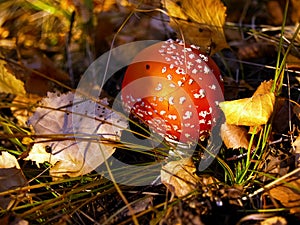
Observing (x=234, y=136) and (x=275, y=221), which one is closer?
(x=275, y=221)

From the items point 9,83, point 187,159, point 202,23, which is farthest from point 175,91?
point 9,83

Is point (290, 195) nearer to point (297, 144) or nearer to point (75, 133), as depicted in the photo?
point (297, 144)

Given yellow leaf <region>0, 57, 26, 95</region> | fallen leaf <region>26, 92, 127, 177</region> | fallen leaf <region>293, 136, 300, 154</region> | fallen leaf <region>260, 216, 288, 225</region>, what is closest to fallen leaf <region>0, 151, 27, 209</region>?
fallen leaf <region>26, 92, 127, 177</region>

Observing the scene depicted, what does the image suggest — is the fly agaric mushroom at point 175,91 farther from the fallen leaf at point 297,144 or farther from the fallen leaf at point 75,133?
the fallen leaf at point 297,144

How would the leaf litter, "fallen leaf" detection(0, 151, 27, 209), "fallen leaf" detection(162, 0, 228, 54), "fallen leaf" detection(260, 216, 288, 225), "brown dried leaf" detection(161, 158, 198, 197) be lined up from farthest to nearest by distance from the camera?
"fallen leaf" detection(162, 0, 228, 54) < "fallen leaf" detection(0, 151, 27, 209) < "brown dried leaf" detection(161, 158, 198, 197) < the leaf litter < "fallen leaf" detection(260, 216, 288, 225)

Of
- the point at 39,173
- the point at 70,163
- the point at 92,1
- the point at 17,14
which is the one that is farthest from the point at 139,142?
the point at 17,14

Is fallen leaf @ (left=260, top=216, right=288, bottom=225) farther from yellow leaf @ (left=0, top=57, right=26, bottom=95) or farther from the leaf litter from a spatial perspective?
yellow leaf @ (left=0, top=57, right=26, bottom=95)

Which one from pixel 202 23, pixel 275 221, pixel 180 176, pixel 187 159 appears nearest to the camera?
pixel 275 221

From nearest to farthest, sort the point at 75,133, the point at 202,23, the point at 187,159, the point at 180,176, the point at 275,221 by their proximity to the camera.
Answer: the point at 275,221, the point at 180,176, the point at 187,159, the point at 75,133, the point at 202,23
